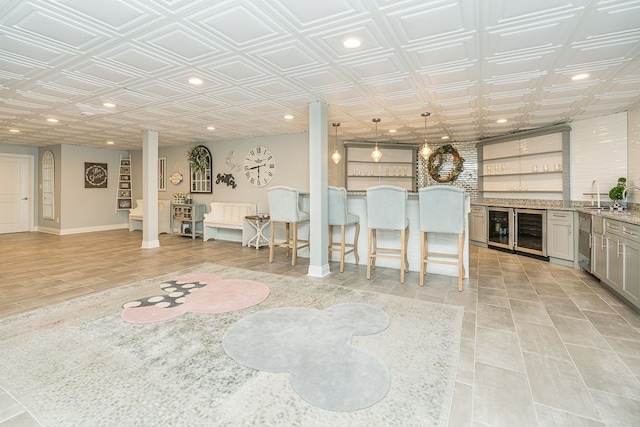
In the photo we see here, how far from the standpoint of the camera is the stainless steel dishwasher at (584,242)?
4141 millimetres

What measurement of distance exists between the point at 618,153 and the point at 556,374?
4.69 meters

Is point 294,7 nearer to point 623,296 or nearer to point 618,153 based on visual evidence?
point 623,296

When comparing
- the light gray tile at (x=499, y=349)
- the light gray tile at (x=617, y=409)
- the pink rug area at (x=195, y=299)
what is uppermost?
the pink rug area at (x=195, y=299)

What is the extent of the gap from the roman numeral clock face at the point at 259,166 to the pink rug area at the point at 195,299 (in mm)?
3416

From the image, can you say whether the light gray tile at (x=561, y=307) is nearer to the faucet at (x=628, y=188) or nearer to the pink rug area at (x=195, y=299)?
the faucet at (x=628, y=188)

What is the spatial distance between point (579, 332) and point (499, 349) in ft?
2.81

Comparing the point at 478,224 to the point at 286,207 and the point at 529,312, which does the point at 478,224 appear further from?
the point at 286,207

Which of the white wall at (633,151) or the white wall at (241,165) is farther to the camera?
the white wall at (241,165)

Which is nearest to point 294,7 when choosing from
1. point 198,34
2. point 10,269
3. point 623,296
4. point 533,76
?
point 198,34

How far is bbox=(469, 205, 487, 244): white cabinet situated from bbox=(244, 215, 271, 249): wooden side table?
4329 millimetres

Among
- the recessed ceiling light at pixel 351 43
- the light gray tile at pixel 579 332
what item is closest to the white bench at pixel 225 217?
the recessed ceiling light at pixel 351 43

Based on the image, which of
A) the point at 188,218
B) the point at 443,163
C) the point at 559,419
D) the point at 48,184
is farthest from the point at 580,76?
the point at 48,184

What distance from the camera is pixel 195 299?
3217mm

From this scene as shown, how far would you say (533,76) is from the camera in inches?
131
